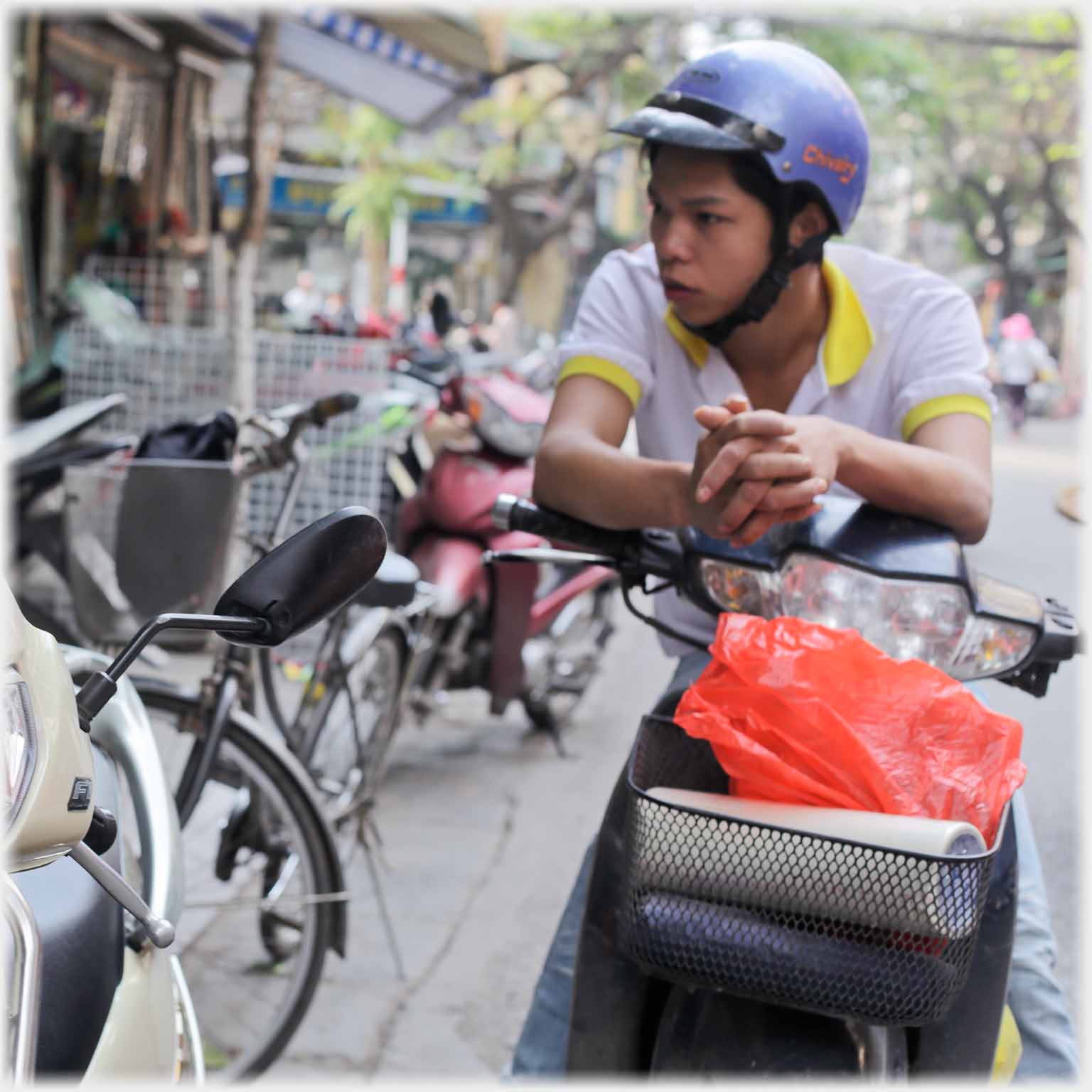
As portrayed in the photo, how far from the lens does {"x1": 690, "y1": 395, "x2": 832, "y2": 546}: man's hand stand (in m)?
1.60

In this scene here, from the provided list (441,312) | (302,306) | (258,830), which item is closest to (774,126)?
(258,830)

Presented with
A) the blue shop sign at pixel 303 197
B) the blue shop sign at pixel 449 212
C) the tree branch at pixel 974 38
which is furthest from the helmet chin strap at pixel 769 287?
the blue shop sign at pixel 303 197

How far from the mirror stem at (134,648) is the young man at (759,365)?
0.62m

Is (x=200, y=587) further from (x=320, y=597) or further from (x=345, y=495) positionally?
(x=345, y=495)

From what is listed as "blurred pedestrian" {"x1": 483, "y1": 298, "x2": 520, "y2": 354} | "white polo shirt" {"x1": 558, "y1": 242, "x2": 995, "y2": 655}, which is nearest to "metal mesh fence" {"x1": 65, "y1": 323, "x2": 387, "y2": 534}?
"white polo shirt" {"x1": 558, "y1": 242, "x2": 995, "y2": 655}

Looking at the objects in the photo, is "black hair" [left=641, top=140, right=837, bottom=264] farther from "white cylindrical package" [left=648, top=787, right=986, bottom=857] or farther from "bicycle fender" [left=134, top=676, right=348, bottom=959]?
"bicycle fender" [left=134, top=676, right=348, bottom=959]

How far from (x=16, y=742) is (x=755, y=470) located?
2.84 feet

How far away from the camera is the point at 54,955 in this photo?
4.11ft

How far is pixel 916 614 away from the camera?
64.5 inches

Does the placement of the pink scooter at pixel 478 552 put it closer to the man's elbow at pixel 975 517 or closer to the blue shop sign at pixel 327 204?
the man's elbow at pixel 975 517

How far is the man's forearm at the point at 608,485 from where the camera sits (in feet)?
5.92

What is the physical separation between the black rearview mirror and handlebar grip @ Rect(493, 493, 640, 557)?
1.91 ft

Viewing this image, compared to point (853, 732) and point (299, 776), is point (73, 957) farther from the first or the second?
point (299, 776)

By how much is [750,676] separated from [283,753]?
1443 mm
